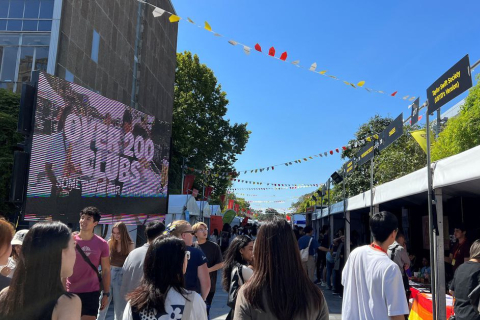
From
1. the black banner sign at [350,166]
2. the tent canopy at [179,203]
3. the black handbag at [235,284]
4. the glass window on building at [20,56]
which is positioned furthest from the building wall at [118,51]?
the black handbag at [235,284]

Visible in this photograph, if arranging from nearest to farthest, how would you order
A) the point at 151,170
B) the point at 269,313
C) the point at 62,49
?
the point at 269,313, the point at 151,170, the point at 62,49

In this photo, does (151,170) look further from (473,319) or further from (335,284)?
(473,319)

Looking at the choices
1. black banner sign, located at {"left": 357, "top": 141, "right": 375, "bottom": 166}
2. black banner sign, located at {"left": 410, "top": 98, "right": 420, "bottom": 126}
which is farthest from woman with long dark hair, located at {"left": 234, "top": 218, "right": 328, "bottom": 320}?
black banner sign, located at {"left": 357, "top": 141, "right": 375, "bottom": 166}

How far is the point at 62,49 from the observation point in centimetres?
1487

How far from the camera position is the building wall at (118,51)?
15.3 m

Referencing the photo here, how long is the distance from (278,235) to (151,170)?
9056 millimetres

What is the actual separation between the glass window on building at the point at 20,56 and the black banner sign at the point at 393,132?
12.8 meters

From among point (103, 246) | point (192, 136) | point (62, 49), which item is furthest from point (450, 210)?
point (192, 136)

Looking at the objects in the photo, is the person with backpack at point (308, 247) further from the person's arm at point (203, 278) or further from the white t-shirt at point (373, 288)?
the white t-shirt at point (373, 288)

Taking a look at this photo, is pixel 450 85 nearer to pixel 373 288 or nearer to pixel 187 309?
pixel 373 288

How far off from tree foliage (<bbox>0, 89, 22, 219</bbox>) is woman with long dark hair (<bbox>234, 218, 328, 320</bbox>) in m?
12.3

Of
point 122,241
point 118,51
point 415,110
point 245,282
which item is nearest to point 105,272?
point 122,241

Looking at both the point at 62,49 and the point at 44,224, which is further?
the point at 62,49

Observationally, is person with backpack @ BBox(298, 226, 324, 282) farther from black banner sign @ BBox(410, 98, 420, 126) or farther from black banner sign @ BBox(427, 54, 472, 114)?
black banner sign @ BBox(427, 54, 472, 114)
